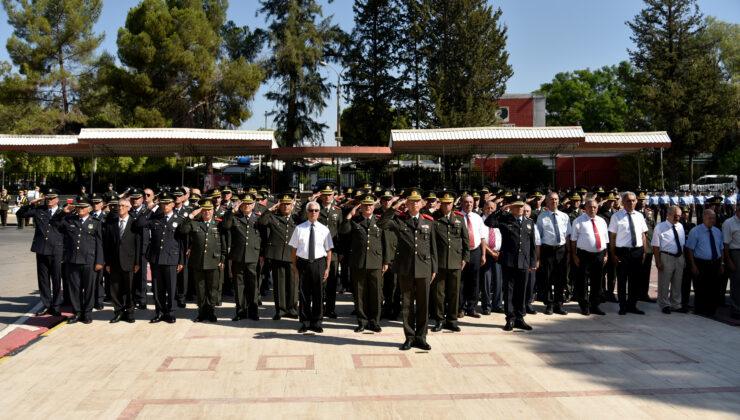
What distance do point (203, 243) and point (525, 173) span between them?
24.2m

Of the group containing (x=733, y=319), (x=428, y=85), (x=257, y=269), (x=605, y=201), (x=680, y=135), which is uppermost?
(x=428, y=85)

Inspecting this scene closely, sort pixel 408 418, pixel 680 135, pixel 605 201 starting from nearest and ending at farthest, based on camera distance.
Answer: pixel 408 418, pixel 605 201, pixel 680 135

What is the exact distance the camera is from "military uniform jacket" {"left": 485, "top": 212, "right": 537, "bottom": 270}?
26.4 feet

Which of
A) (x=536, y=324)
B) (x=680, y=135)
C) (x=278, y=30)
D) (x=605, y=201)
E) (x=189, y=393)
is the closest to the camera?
(x=189, y=393)

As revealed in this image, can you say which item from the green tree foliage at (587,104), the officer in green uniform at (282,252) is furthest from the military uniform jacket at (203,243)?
the green tree foliage at (587,104)

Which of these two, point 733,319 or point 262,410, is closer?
point 262,410

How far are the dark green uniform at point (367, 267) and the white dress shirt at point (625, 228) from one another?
4.17 m

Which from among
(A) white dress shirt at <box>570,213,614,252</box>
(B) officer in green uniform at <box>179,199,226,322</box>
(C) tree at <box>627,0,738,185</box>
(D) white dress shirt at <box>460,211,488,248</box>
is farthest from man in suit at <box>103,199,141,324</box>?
(C) tree at <box>627,0,738,185</box>

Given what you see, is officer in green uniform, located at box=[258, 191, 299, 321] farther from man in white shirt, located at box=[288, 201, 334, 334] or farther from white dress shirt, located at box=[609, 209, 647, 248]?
white dress shirt, located at box=[609, 209, 647, 248]

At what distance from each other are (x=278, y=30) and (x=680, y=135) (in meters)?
26.0

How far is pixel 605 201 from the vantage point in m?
10.1

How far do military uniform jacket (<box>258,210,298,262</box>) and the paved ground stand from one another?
3.42 feet

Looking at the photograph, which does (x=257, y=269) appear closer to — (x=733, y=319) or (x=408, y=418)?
(x=408, y=418)

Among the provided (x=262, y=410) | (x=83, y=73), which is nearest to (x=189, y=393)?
(x=262, y=410)
